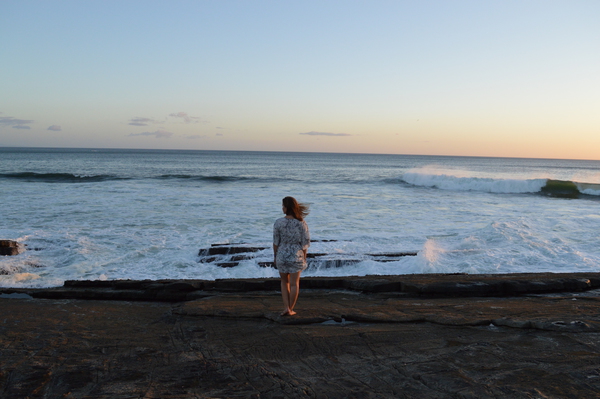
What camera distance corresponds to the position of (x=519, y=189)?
36.2 meters

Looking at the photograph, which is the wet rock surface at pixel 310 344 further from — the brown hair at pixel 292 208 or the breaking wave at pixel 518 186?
the breaking wave at pixel 518 186

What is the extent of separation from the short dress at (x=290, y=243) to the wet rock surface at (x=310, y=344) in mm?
650

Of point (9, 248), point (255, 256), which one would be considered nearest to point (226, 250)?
point (255, 256)

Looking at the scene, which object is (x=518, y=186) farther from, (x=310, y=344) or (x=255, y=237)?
(x=310, y=344)

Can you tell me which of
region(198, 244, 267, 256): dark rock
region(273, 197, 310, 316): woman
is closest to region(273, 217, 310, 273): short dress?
region(273, 197, 310, 316): woman

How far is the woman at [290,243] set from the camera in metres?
5.18

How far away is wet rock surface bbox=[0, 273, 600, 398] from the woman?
45cm

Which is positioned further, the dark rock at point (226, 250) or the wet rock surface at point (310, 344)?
the dark rock at point (226, 250)

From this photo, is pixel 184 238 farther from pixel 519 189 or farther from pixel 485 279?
pixel 519 189

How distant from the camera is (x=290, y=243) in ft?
17.1

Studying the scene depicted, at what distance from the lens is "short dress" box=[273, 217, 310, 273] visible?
5180mm

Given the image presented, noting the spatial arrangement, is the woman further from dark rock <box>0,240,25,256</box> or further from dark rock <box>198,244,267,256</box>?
dark rock <box>0,240,25,256</box>

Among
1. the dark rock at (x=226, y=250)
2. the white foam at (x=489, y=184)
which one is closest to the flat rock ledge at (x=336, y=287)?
the dark rock at (x=226, y=250)

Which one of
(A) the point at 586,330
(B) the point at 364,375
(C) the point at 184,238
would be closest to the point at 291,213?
(B) the point at 364,375
